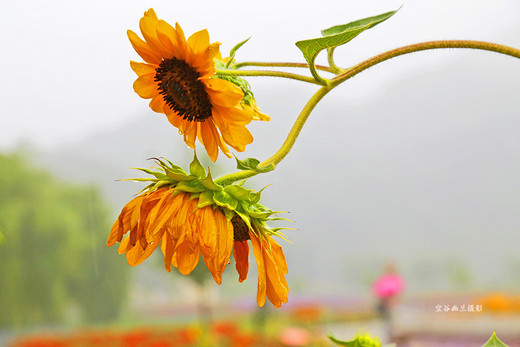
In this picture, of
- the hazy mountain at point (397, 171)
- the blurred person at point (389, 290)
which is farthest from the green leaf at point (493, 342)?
the hazy mountain at point (397, 171)

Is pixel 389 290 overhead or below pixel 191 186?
below

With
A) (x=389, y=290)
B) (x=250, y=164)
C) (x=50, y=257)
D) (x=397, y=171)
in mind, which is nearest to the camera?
(x=250, y=164)

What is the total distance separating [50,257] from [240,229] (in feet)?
29.7

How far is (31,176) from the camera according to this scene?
920 centimetres

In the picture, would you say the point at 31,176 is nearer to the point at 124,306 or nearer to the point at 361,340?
the point at 124,306

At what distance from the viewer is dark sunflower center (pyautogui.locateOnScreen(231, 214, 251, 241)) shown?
27 centimetres

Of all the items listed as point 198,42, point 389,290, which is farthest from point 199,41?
point 389,290

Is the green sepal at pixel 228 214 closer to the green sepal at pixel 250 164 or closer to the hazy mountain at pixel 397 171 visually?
the green sepal at pixel 250 164

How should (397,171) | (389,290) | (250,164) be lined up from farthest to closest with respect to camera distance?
(397,171) → (389,290) → (250,164)

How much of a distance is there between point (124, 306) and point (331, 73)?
9788 millimetres

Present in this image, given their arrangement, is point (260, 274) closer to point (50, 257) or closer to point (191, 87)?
point (191, 87)

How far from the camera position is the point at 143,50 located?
276 mm

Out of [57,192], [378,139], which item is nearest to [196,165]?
[57,192]

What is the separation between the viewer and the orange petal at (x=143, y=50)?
0.27 metres
